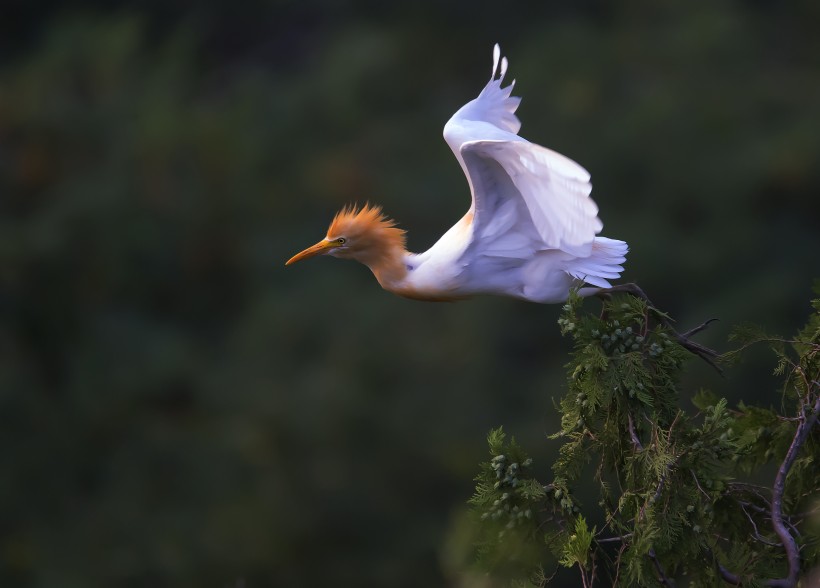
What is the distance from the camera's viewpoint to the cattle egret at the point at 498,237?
254 centimetres

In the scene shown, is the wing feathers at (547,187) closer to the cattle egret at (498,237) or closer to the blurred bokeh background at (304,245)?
the cattle egret at (498,237)

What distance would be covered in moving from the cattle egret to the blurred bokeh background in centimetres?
447

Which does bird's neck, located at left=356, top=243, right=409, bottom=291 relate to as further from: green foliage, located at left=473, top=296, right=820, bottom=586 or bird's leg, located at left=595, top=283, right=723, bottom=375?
green foliage, located at left=473, top=296, right=820, bottom=586

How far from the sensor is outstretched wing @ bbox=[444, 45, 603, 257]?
8.00ft

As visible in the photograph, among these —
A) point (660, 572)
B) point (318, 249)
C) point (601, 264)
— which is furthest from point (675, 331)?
point (318, 249)

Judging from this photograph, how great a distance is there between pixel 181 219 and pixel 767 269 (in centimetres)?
478

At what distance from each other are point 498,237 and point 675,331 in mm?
532

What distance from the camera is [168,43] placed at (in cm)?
1262

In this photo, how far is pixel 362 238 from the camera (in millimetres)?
3059

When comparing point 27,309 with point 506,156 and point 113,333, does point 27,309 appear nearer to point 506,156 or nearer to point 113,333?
point 113,333

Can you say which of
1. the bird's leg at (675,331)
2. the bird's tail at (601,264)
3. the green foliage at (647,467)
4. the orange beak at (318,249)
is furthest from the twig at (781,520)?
the orange beak at (318,249)

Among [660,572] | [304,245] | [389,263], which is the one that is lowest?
[304,245]

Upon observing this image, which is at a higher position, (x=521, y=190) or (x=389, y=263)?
(x=521, y=190)

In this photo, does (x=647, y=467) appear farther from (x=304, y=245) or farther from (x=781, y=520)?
(x=304, y=245)
